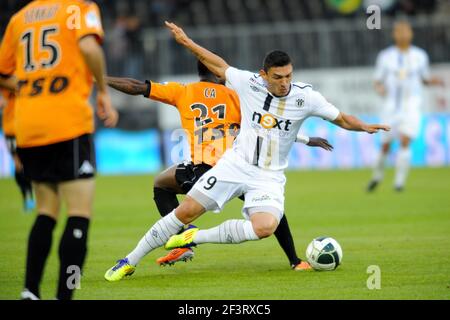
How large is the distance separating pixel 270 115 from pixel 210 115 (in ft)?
3.80

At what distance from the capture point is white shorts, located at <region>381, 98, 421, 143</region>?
17.6m

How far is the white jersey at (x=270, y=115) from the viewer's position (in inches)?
333

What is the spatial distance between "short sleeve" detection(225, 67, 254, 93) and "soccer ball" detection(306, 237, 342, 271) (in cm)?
160

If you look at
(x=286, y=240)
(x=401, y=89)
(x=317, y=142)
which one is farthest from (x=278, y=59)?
(x=401, y=89)

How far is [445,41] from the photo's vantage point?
23.1 metres

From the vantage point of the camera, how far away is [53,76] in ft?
21.5

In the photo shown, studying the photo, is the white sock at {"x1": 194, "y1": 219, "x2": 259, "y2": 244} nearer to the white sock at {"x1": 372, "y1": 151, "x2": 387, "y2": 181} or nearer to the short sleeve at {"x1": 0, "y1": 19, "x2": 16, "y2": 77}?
the short sleeve at {"x1": 0, "y1": 19, "x2": 16, "y2": 77}

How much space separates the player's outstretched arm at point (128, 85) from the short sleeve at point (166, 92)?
0.11 meters

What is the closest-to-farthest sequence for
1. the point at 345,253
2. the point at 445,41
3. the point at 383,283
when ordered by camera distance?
1. the point at 383,283
2. the point at 345,253
3. the point at 445,41

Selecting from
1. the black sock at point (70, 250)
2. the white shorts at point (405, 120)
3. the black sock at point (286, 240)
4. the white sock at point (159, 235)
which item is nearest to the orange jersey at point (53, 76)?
the black sock at point (70, 250)

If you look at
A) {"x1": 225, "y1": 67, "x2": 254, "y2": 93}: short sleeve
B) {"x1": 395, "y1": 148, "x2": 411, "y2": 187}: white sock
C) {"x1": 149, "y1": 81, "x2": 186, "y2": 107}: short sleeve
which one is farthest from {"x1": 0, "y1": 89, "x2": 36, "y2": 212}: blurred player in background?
{"x1": 395, "y1": 148, "x2": 411, "y2": 187}: white sock
